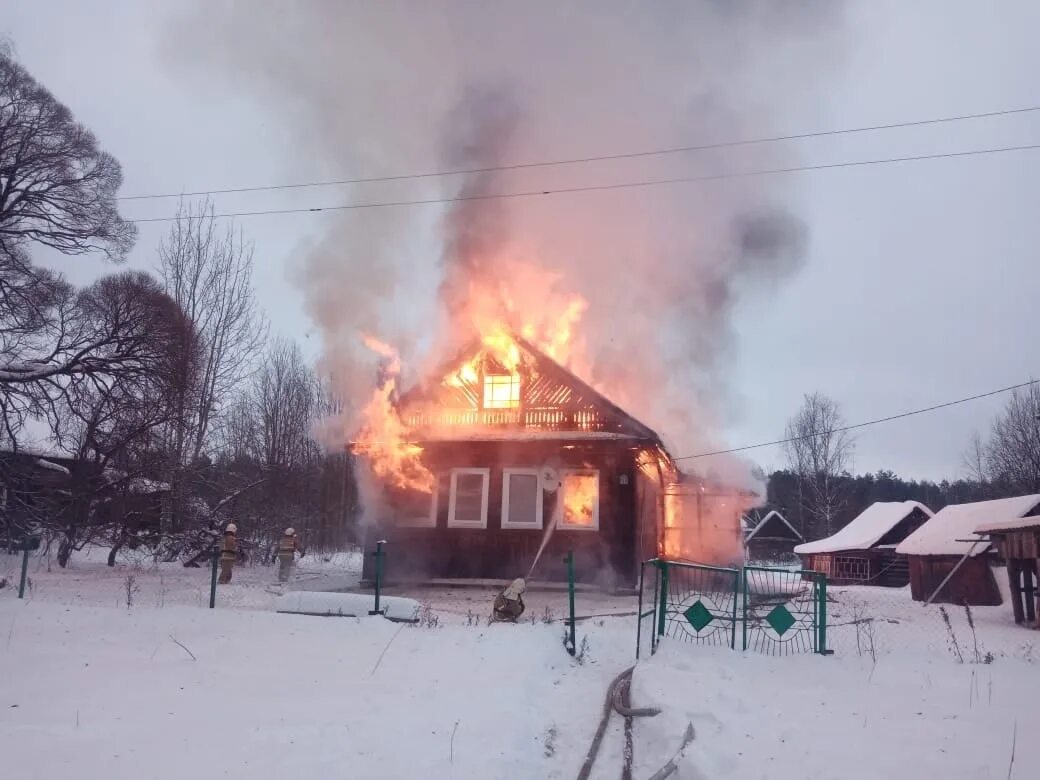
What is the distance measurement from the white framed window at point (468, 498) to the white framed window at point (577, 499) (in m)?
2.03

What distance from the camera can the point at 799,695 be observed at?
8.23 m

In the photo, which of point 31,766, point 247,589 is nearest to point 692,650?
point 31,766

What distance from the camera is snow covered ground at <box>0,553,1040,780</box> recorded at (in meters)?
5.98

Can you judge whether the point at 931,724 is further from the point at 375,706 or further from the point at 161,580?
the point at 161,580

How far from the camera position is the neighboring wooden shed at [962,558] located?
782 inches

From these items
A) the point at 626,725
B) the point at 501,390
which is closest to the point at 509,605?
the point at 626,725

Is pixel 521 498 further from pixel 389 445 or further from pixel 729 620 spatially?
pixel 729 620

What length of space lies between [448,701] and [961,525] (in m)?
19.2

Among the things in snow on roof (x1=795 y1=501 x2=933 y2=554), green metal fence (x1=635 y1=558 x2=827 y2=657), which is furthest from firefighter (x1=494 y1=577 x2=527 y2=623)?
snow on roof (x1=795 y1=501 x2=933 y2=554)

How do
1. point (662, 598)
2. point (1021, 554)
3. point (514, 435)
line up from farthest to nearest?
1. point (514, 435)
2. point (1021, 554)
3. point (662, 598)

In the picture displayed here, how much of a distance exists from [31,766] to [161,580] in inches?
538

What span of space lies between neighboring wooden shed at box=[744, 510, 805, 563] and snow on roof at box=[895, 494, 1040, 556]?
3643 centimetres

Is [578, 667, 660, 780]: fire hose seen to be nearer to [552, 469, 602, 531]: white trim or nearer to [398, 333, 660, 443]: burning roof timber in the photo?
[552, 469, 602, 531]: white trim

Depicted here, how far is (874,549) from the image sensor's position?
110ft
